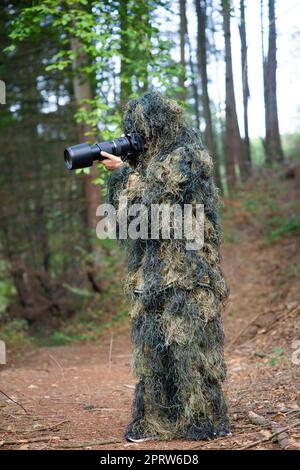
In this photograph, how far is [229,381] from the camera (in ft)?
21.9

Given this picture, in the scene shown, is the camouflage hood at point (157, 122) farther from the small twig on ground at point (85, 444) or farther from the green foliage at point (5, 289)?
the green foliage at point (5, 289)

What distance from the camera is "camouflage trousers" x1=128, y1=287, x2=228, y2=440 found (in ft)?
13.3

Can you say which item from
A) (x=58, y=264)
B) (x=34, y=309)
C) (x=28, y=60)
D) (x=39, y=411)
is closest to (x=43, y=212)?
(x=58, y=264)

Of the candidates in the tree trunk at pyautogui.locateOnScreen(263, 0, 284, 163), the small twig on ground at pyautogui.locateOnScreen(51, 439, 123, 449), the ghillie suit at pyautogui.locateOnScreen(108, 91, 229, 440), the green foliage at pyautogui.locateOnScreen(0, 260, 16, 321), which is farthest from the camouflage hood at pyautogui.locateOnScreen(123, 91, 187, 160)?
the green foliage at pyautogui.locateOnScreen(0, 260, 16, 321)

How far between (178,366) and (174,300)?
48 cm

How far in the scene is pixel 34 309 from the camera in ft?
42.7

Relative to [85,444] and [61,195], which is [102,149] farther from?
[61,195]

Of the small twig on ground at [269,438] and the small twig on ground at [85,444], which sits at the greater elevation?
the small twig on ground at [269,438]

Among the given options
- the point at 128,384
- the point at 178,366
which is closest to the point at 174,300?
the point at 178,366

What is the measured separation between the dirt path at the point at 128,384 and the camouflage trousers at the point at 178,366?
0.15 metres

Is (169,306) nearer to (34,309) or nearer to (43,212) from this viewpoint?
(34,309)

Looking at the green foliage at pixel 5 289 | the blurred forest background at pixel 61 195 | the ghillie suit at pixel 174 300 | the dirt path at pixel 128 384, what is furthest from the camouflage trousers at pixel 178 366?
the green foliage at pixel 5 289

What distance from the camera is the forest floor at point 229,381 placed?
165 inches

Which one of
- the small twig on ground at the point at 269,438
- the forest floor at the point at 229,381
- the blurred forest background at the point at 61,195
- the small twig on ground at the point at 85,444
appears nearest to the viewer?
the small twig on ground at the point at 269,438
